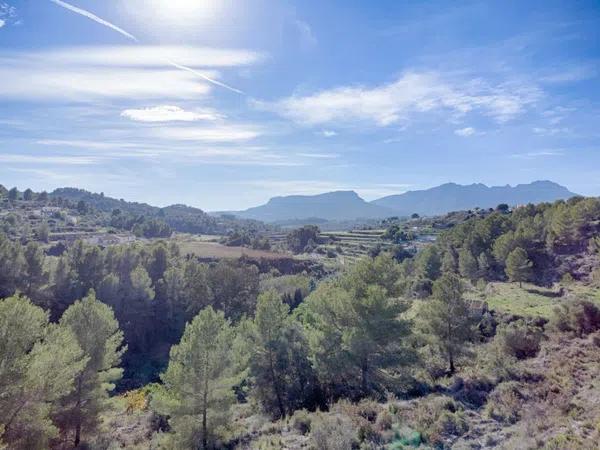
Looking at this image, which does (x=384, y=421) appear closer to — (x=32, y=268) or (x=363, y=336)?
(x=363, y=336)

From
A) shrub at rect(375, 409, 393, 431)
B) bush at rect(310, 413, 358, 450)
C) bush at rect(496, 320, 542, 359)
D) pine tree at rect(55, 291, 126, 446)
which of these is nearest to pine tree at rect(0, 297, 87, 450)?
pine tree at rect(55, 291, 126, 446)

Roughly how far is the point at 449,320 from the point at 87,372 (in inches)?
799

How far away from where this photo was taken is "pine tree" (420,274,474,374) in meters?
23.6

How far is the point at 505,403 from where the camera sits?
48.3 feet

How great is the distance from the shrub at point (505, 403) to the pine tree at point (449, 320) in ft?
21.6

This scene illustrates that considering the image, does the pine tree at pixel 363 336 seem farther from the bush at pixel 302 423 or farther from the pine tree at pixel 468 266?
the pine tree at pixel 468 266

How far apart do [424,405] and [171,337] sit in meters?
38.5

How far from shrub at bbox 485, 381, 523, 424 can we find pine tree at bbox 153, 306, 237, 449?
10382 mm

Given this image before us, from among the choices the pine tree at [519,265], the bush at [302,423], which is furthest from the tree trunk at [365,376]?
the pine tree at [519,265]

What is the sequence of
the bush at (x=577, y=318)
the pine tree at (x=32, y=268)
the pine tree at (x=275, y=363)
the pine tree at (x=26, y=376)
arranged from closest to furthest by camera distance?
the pine tree at (x=26, y=376)
the pine tree at (x=275, y=363)
the bush at (x=577, y=318)
the pine tree at (x=32, y=268)

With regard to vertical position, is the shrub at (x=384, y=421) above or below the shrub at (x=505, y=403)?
above

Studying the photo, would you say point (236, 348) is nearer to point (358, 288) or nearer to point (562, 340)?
point (358, 288)

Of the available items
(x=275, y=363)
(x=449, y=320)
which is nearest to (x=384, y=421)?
(x=275, y=363)

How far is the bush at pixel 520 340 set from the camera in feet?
83.5
